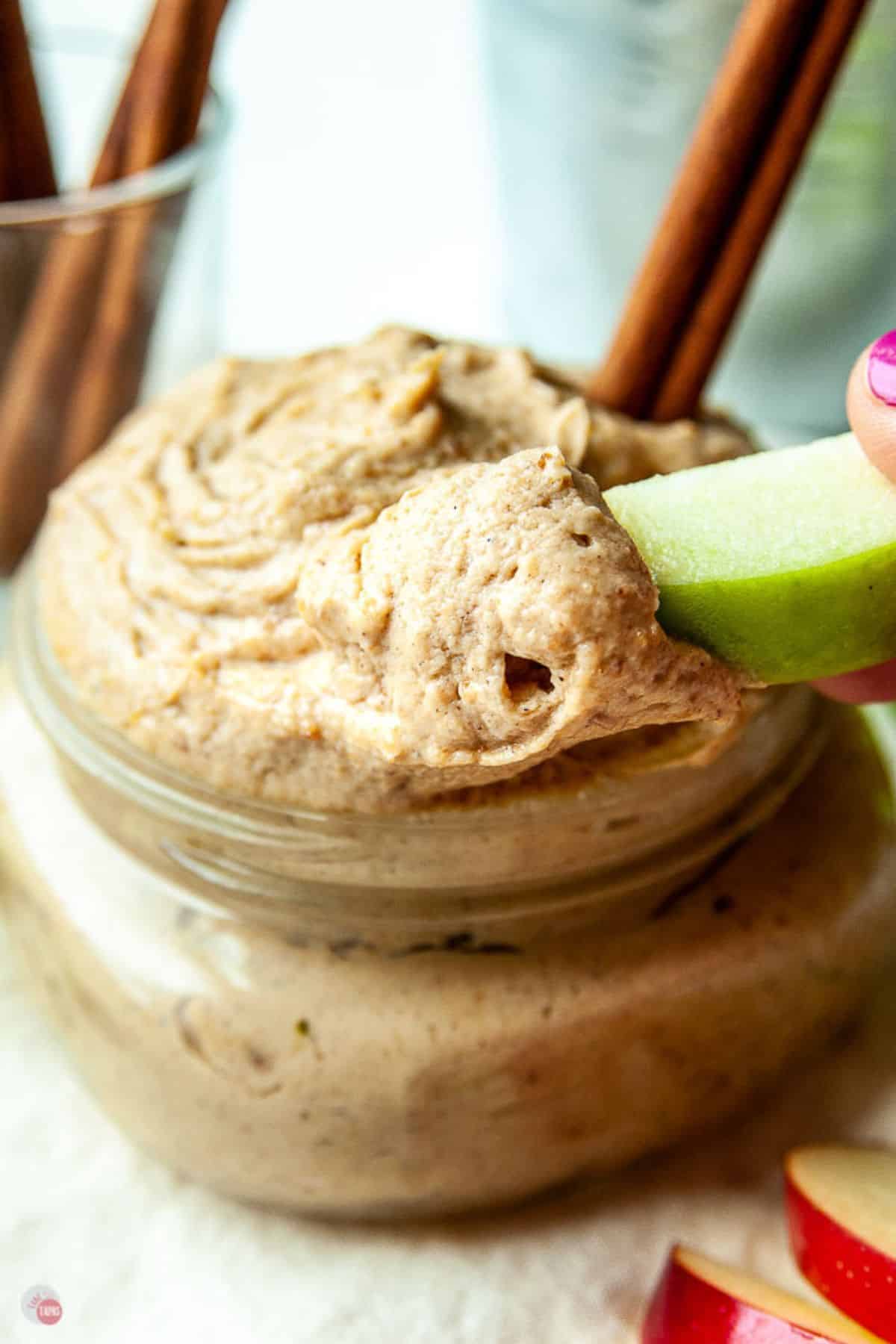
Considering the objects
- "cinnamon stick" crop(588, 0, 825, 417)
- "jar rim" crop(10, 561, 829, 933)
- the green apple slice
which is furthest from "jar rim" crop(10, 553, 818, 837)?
"cinnamon stick" crop(588, 0, 825, 417)

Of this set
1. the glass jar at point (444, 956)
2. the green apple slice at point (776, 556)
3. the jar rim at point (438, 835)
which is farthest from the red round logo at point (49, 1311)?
the green apple slice at point (776, 556)

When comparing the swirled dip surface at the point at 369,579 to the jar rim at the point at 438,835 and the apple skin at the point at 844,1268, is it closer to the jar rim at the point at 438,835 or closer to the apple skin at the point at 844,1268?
the jar rim at the point at 438,835

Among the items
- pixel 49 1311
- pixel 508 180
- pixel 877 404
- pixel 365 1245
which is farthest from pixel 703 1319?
pixel 508 180

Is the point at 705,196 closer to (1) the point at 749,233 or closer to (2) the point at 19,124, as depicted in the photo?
(1) the point at 749,233

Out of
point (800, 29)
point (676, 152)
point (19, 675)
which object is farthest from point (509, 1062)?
point (676, 152)

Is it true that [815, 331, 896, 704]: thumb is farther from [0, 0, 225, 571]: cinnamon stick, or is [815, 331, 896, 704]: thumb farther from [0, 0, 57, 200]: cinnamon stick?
[0, 0, 57, 200]: cinnamon stick

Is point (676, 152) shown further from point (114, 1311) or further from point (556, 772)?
point (114, 1311)

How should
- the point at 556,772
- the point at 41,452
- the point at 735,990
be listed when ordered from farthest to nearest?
the point at 41,452 < the point at 735,990 < the point at 556,772
